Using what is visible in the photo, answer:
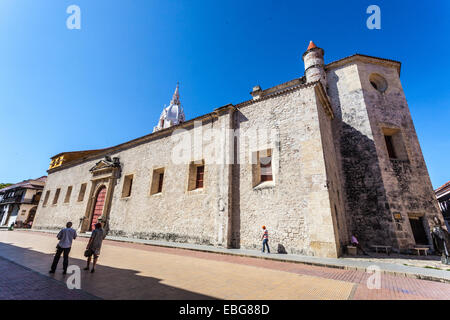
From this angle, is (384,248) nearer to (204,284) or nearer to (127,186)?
(204,284)

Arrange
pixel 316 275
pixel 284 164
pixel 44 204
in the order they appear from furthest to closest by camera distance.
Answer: pixel 44 204
pixel 284 164
pixel 316 275

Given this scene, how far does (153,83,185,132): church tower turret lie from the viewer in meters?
54.8

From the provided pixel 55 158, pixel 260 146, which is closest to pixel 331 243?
pixel 260 146

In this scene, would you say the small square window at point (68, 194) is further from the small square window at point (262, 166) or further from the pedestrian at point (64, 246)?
the small square window at point (262, 166)

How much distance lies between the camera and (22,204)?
97.1ft

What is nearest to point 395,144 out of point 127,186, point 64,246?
point 64,246

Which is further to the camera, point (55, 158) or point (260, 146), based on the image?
point (55, 158)

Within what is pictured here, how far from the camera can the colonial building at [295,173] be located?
8.95m

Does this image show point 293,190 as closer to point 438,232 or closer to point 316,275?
point 316,275

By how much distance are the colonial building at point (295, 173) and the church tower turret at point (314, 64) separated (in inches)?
3.8

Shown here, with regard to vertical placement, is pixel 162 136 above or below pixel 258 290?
above

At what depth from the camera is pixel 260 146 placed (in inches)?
423
